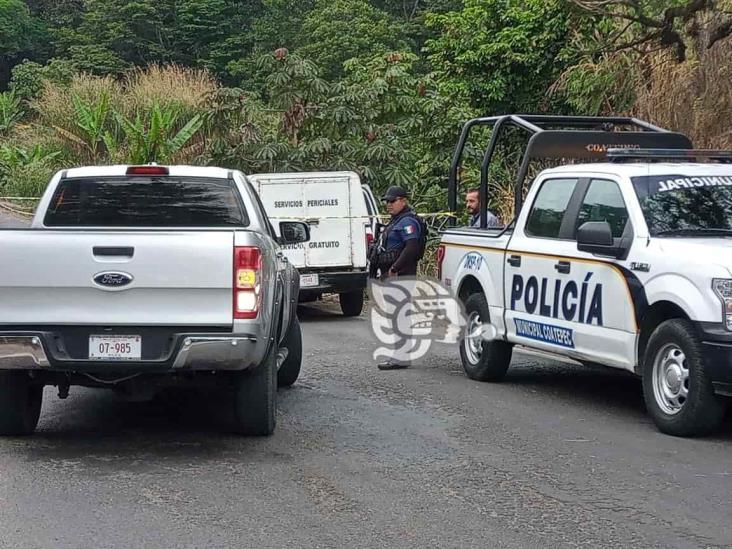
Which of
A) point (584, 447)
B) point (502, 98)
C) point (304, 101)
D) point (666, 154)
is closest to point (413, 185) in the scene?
point (304, 101)

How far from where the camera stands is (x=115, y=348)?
7.28m

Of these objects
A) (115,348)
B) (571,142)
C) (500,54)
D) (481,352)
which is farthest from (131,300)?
(500,54)

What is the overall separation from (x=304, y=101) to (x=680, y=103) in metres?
8.15

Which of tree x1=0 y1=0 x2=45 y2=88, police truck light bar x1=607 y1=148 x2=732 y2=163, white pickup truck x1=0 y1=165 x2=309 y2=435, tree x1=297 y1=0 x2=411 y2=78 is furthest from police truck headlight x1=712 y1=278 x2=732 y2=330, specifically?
tree x1=0 y1=0 x2=45 y2=88

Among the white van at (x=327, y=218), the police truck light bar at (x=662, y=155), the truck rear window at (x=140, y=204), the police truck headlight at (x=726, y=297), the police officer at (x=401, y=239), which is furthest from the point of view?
the white van at (x=327, y=218)

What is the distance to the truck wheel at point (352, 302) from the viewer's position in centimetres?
1711

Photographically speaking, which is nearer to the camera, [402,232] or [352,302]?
[402,232]

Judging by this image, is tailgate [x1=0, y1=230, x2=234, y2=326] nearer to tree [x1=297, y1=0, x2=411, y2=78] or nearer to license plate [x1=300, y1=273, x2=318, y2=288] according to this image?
license plate [x1=300, y1=273, x2=318, y2=288]

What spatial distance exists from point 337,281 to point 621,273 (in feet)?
27.1

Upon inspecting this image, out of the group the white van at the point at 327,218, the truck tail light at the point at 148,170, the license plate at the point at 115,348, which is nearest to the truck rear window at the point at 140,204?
the truck tail light at the point at 148,170

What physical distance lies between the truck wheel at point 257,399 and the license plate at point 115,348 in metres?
0.82

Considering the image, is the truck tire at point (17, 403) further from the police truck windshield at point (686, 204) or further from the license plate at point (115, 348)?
the police truck windshield at point (686, 204)

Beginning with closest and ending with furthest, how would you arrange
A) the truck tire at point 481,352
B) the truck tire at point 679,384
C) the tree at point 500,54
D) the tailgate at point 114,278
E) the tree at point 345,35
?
the tailgate at point 114,278 < the truck tire at point 679,384 < the truck tire at point 481,352 < the tree at point 500,54 < the tree at point 345,35

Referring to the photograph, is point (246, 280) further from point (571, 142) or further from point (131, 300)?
point (571, 142)
